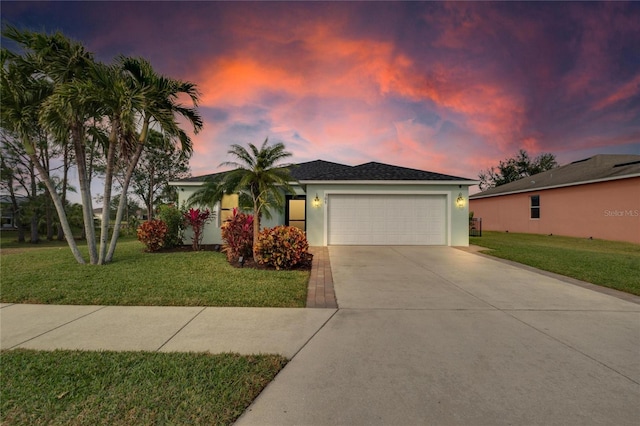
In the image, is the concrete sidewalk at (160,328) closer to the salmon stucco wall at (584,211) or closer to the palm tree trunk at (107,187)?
the palm tree trunk at (107,187)

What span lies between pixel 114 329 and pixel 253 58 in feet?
32.3

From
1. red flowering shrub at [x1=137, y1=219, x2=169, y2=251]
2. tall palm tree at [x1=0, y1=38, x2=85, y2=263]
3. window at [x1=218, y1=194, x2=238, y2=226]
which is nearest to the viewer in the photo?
tall palm tree at [x1=0, y1=38, x2=85, y2=263]

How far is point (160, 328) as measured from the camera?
3295 mm

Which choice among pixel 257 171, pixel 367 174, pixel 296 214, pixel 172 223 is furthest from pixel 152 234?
pixel 367 174

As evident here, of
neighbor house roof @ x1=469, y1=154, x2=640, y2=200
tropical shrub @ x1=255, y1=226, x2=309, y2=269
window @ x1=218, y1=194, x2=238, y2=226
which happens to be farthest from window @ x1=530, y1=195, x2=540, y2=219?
window @ x1=218, y1=194, x2=238, y2=226

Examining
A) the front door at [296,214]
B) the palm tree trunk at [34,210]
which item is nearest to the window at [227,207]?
the front door at [296,214]

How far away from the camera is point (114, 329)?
326cm

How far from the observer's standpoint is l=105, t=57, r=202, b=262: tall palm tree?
652 cm

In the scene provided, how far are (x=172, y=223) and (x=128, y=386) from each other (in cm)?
899

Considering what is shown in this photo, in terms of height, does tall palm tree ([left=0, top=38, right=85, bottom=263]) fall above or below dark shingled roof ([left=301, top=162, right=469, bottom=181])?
above

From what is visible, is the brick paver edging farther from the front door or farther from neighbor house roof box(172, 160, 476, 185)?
the front door

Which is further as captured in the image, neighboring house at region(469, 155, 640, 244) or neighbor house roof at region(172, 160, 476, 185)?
neighboring house at region(469, 155, 640, 244)

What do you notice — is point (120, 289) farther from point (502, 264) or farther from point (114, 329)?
point (502, 264)

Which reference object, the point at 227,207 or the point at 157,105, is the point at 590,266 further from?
the point at 227,207
